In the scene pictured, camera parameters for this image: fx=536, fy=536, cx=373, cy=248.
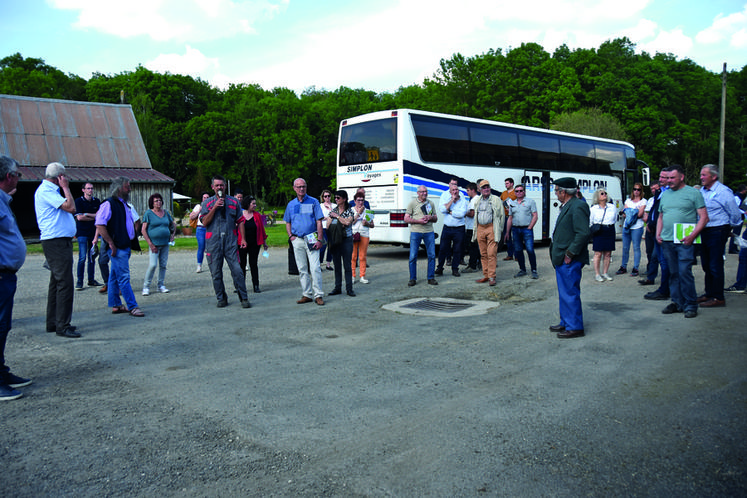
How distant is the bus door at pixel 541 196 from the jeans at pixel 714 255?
32.6 feet

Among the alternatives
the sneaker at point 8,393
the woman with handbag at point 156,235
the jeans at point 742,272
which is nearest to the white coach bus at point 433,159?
the woman with handbag at point 156,235

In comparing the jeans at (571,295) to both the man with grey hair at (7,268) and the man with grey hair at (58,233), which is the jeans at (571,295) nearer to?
the man with grey hair at (7,268)

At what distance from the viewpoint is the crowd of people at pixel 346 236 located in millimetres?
6312

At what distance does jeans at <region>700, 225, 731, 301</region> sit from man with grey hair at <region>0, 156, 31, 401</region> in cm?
830

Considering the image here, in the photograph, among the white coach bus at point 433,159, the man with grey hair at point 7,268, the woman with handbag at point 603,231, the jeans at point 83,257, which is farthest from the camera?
the white coach bus at point 433,159

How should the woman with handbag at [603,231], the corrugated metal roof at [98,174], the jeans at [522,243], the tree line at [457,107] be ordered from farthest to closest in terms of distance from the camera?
the tree line at [457,107] < the corrugated metal roof at [98,174] < the jeans at [522,243] < the woman with handbag at [603,231]

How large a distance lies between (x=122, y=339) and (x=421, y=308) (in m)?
4.18

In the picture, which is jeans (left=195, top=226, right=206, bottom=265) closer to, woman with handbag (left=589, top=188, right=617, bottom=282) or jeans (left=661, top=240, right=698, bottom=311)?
woman with handbag (left=589, top=188, right=617, bottom=282)

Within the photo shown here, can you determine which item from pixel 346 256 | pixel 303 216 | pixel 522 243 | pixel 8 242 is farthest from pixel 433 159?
pixel 8 242

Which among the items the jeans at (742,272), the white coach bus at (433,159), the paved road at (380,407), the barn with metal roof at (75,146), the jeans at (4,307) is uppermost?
the barn with metal roof at (75,146)

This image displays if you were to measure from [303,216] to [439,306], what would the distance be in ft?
8.71

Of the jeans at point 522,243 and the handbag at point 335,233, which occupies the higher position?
the handbag at point 335,233

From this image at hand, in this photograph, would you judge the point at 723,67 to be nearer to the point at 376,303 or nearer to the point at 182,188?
the point at 376,303

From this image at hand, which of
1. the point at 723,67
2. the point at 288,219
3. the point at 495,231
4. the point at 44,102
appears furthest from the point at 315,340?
the point at 723,67
